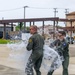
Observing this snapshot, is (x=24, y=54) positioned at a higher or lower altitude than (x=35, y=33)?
lower

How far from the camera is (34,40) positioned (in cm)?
905

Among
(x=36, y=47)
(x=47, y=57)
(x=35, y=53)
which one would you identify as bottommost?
(x=47, y=57)

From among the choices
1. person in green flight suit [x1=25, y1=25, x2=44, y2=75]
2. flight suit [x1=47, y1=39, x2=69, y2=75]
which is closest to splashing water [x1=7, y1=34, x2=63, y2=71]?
flight suit [x1=47, y1=39, x2=69, y2=75]

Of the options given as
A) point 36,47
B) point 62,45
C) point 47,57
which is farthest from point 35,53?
point 62,45

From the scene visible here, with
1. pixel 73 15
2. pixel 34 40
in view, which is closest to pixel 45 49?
pixel 34 40

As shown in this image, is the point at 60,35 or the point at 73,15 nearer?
the point at 60,35

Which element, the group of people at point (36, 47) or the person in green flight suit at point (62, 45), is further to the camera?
the person in green flight suit at point (62, 45)

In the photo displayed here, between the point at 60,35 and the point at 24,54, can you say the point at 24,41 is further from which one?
the point at 60,35

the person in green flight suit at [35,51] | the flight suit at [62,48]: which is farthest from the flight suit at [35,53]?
the flight suit at [62,48]

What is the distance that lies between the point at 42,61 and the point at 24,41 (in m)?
0.84

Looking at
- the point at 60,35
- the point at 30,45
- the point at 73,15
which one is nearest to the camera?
the point at 30,45

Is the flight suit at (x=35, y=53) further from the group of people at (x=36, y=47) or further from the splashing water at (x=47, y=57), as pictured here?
the splashing water at (x=47, y=57)

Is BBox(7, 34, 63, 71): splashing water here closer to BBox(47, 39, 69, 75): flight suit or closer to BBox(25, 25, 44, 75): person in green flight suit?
BBox(47, 39, 69, 75): flight suit

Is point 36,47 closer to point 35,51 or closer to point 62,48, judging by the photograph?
point 35,51
